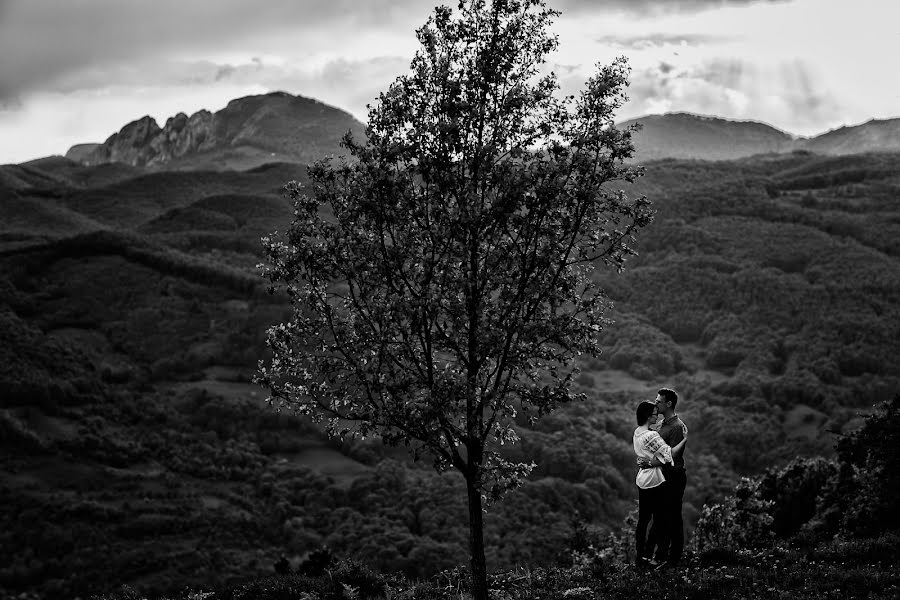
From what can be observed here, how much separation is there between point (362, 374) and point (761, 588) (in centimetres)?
865

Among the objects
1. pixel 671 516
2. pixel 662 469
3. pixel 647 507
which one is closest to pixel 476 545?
pixel 647 507

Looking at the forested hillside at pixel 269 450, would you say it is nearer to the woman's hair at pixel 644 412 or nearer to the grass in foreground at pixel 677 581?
the grass in foreground at pixel 677 581

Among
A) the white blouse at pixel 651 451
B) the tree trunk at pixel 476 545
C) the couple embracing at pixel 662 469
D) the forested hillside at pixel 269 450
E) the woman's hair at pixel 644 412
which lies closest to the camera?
the white blouse at pixel 651 451

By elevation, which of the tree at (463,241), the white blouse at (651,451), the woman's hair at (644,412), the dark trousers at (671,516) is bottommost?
the dark trousers at (671,516)

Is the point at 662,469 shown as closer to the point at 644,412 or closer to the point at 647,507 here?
the point at 647,507

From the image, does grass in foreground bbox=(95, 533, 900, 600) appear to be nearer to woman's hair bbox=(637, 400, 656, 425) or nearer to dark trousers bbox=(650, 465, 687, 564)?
dark trousers bbox=(650, 465, 687, 564)

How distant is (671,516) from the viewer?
15.9 metres

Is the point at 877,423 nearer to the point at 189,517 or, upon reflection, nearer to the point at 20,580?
the point at 20,580

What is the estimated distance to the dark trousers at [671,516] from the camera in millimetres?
15844

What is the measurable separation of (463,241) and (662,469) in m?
6.22

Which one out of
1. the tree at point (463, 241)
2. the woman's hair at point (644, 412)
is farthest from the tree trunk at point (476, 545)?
the woman's hair at point (644, 412)

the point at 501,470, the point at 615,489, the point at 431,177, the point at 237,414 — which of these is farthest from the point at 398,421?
the point at 237,414

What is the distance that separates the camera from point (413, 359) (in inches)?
619

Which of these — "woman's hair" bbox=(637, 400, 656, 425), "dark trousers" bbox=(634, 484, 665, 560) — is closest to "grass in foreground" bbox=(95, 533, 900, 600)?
"dark trousers" bbox=(634, 484, 665, 560)
